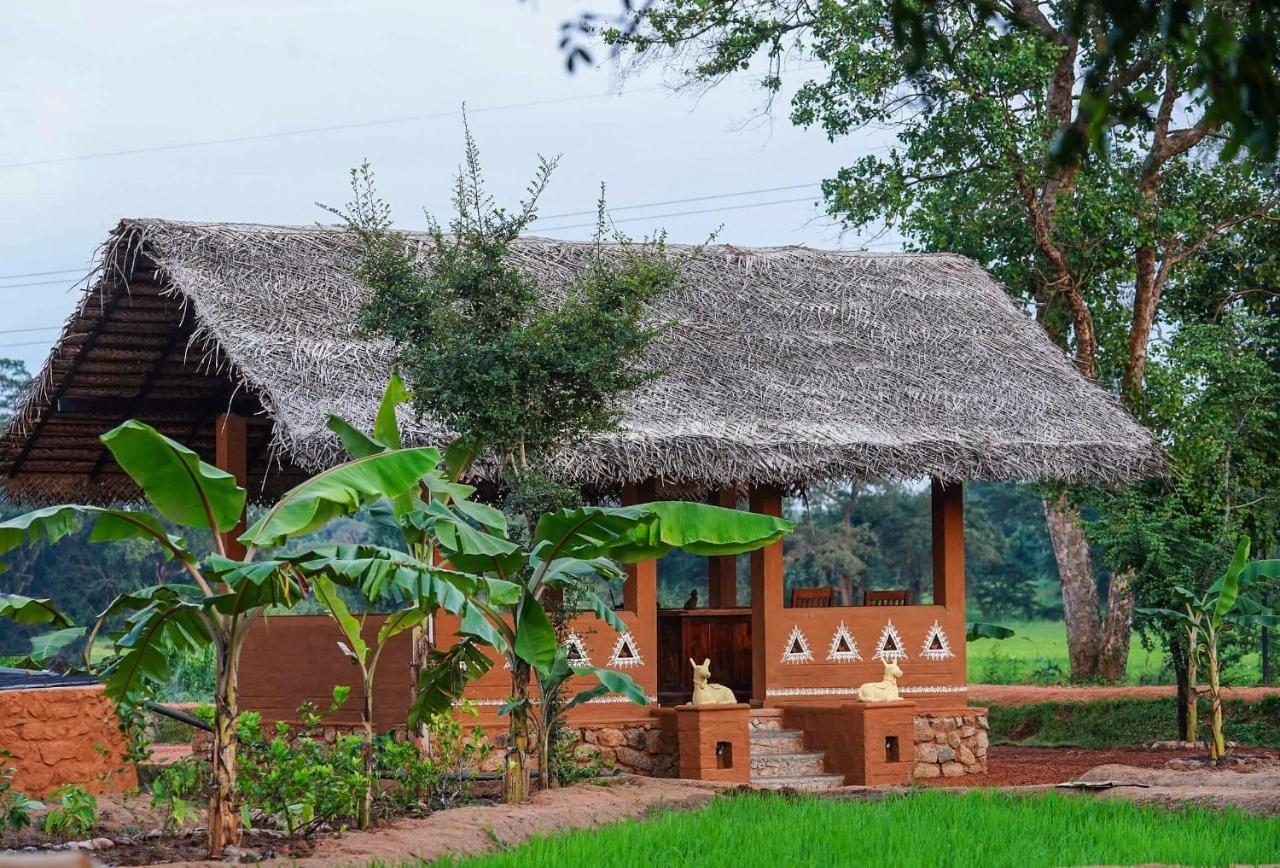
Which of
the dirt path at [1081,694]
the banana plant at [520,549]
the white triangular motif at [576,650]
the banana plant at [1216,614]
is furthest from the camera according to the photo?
the dirt path at [1081,694]

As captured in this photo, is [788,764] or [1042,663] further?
[1042,663]

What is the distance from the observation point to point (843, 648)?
43.3 feet

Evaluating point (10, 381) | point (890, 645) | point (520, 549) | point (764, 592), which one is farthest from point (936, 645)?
point (10, 381)

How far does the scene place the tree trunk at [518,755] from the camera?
31.3ft

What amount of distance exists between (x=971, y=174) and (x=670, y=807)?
11.2 m

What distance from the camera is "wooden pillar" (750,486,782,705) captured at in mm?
12938

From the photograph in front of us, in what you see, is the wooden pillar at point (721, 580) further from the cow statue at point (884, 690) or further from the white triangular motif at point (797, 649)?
the cow statue at point (884, 690)

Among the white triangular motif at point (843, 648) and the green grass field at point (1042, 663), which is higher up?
the white triangular motif at point (843, 648)

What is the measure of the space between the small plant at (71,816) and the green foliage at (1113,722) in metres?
10.7

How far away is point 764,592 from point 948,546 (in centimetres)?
169

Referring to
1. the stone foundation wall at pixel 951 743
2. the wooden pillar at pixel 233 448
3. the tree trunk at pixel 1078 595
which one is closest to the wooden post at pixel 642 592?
the stone foundation wall at pixel 951 743

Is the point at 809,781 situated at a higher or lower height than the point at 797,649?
lower

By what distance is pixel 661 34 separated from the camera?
19.9 m

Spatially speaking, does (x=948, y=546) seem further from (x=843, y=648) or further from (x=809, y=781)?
(x=809, y=781)
